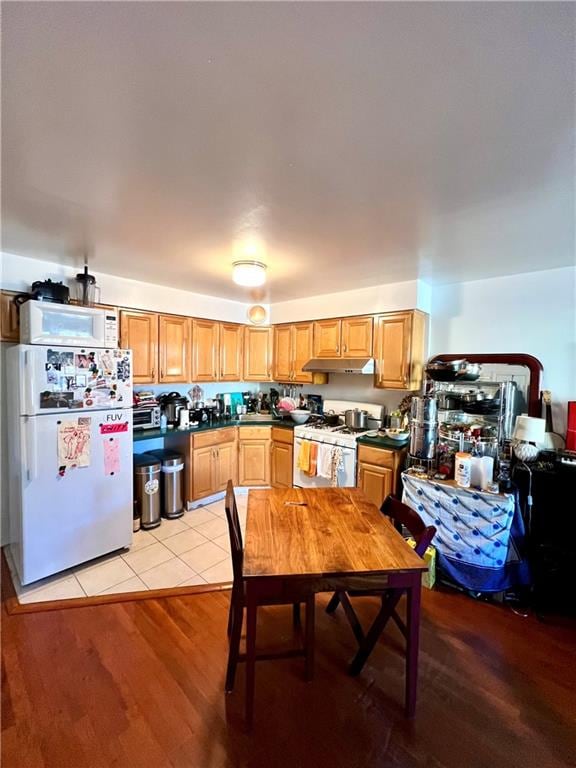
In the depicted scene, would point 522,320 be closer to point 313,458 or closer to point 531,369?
point 531,369

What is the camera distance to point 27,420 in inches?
85.4

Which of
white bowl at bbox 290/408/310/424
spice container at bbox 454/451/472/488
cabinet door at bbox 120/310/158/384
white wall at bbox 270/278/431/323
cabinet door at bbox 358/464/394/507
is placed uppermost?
white wall at bbox 270/278/431/323

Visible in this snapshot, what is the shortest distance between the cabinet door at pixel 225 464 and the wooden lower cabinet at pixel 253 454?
0.07 meters

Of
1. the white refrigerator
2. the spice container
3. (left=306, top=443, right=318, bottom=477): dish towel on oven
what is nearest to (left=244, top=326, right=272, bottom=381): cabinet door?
(left=306, top=443, right=318, bottom=477): dish towel on oven

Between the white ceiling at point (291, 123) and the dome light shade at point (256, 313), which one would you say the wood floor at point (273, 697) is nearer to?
the white ceiling at point (291, 123)

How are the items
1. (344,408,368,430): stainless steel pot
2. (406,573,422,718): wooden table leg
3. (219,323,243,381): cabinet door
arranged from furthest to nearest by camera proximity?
(219,323,243,381): cabinet door
(344,408,368,430): stainless steel pot
(406,573,422,718): wooden table leg

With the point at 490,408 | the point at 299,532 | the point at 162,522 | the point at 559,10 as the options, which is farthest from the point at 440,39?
the point at 162,522

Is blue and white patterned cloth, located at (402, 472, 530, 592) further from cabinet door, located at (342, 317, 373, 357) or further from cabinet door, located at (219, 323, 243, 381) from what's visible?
cabinet door, located at (219, 323, 243, 381)

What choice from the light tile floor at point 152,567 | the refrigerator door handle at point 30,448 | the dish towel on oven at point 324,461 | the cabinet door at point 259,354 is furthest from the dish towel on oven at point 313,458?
the refrigerator door handle at point 30,448

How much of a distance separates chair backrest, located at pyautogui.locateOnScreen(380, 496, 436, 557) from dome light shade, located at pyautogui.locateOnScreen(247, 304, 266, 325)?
3015mm

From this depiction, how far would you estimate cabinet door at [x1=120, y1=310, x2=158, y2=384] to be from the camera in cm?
313

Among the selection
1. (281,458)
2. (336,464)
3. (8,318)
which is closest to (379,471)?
(336,464)

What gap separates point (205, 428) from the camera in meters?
3.54

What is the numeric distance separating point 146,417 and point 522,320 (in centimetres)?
377
